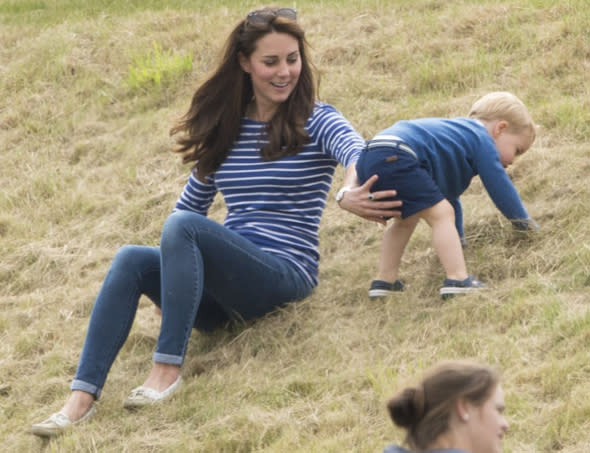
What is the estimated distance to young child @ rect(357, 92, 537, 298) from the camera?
4.48 meters

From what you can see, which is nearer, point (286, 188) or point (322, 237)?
point (286, 188)

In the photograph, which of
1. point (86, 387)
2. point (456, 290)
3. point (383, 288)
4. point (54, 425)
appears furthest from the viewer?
point (383, 288)

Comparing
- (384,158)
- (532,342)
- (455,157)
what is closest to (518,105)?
(455,157)

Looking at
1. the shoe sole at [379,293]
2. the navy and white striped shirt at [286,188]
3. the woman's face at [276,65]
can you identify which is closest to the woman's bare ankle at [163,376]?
the navy and white striped shirt at [286,188]

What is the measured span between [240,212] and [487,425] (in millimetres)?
2455

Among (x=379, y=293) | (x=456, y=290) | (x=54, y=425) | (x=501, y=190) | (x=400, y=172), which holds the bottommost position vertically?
(x=54, y=425)

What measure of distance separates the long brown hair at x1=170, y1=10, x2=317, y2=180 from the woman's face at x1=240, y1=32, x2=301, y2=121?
0.10 ft

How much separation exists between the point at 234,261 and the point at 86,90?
436 centimetres

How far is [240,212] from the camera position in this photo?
4.89 meters

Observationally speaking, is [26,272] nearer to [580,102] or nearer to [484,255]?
[484,255]

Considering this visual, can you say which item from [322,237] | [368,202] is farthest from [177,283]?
[322,237]

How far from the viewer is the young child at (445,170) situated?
4.48 meters

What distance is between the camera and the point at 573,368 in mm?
3814

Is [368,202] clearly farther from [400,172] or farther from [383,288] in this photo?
[383,288]
